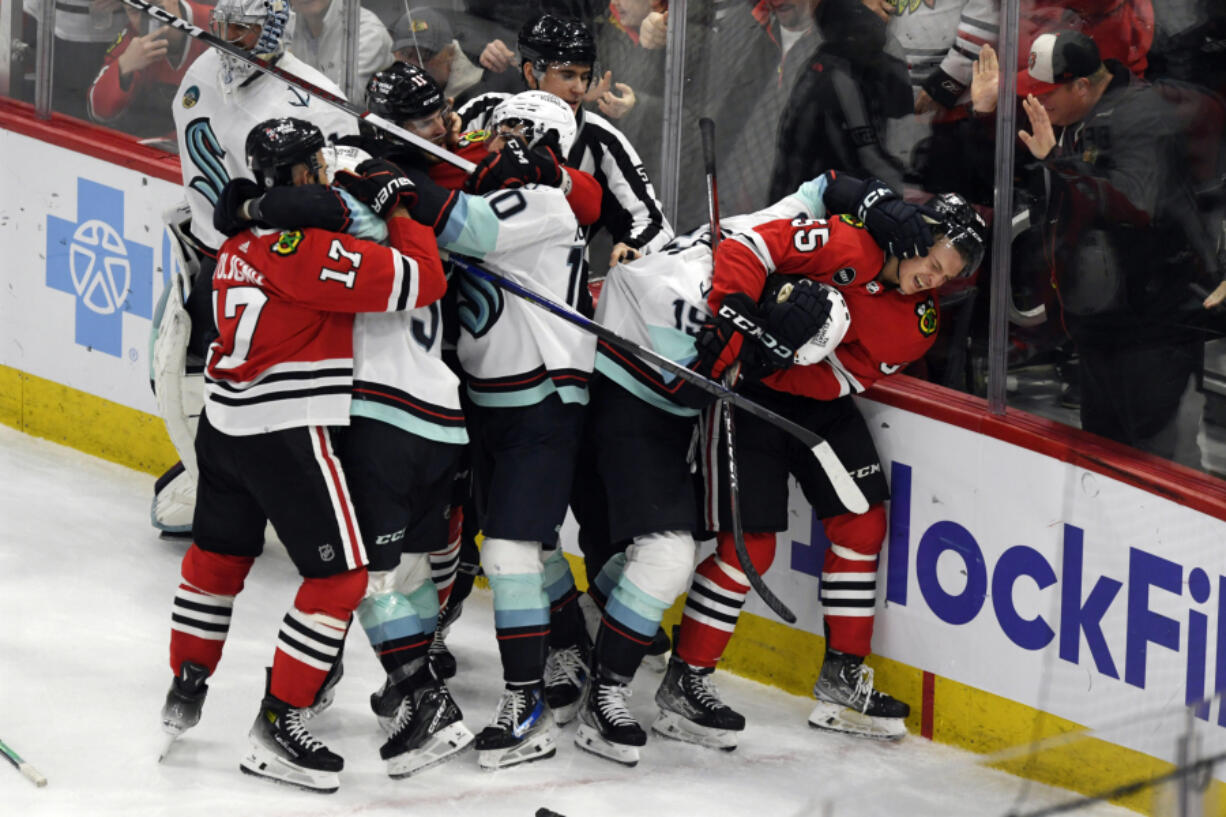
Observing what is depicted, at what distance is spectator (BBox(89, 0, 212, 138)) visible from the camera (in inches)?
192

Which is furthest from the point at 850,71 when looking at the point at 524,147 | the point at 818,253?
the point at 524,147

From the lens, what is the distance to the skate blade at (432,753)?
3.43m

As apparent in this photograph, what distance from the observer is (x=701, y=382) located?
3.49 metres

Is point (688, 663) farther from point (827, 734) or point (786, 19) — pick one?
point (786, 19)

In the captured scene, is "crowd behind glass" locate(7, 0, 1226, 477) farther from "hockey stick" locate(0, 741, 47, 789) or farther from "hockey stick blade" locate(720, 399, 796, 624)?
"hockey stick" locate(0, 741, 47, 789)

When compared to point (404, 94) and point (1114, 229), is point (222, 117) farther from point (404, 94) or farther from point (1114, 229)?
point (1114, 229)

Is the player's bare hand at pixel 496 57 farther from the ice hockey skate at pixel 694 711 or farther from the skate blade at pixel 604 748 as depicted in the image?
the skate blade at pixel 604 748

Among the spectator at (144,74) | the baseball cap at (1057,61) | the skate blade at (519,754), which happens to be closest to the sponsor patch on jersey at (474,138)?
the baseball cap at (1057,61)

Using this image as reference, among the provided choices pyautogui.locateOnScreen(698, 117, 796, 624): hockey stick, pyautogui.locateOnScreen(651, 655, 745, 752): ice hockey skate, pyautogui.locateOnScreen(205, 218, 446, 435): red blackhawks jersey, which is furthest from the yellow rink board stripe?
pyautogui.locateOnScreen(205, 218, 446, 435): red blackhawks jersey

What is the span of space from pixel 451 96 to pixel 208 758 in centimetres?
176

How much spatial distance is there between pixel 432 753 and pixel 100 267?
211cm

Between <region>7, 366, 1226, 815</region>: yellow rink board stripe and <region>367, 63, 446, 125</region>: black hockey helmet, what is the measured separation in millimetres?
1295

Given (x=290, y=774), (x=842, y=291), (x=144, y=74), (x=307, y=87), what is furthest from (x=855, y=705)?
(x=144, y=74)

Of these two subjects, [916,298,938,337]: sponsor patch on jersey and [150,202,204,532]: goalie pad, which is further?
[150,202,204,532]: goalie pad
